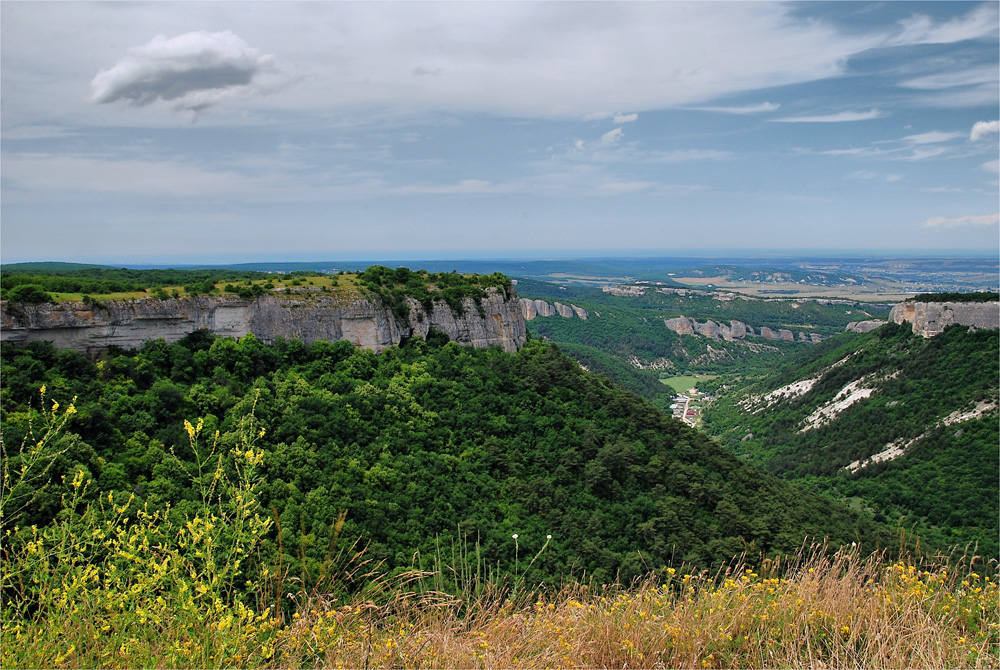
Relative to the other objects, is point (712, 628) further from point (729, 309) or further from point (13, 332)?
point (729, 309)

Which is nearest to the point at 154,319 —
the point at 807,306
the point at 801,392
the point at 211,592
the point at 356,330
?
the point at 356,330

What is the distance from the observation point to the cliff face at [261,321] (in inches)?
802

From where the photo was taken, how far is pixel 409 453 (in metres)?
19.8

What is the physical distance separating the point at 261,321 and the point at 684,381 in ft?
287

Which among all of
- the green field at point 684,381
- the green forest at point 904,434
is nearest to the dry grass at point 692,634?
the green forest at point 904,434

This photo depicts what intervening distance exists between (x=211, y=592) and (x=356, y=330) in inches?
848

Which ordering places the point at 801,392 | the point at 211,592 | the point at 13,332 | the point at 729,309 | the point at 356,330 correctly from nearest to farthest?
the point at 211,592 < the point at 13,332 < the point at 356,330 < the point at 801,392 < the point at 729,309

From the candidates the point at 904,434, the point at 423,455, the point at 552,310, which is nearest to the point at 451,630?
the point at 423,455

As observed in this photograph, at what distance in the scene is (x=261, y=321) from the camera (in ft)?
80.5

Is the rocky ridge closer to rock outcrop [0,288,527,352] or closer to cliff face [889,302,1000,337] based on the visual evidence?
cliff face [889,302,1000,337]

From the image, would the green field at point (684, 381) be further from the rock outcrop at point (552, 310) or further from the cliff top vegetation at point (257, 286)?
the cliff top vegetation at point (257, 286)

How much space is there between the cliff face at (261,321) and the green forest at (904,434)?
21.8 meters

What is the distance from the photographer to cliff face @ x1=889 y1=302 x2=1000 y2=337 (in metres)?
53.0

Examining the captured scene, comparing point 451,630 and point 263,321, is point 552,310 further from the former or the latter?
point 451,630
